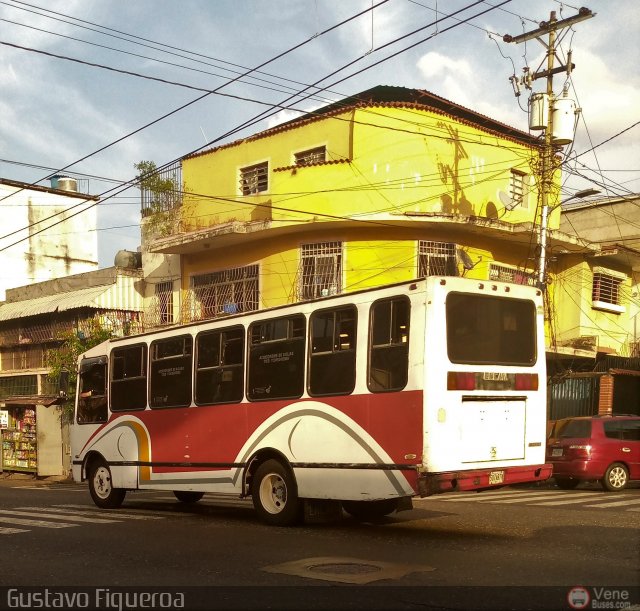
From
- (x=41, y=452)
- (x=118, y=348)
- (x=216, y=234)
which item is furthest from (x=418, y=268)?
(x=41, y=452)

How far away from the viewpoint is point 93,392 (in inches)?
664

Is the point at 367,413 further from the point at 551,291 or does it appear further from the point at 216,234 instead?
the point at 551,291

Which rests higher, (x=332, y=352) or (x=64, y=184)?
(x=64, y=184)

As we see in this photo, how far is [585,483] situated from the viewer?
22828mm

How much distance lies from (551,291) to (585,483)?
7.51 metres

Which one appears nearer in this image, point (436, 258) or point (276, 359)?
point (276, 359)

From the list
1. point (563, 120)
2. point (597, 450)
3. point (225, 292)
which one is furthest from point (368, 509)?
point (225, 292)

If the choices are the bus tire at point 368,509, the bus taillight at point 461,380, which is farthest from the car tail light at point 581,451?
the bus taillight at point 461,380

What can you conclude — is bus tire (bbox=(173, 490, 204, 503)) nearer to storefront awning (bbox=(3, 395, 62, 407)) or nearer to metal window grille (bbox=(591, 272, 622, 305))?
storefront awning (bbox=(3, 395, 62, 407))

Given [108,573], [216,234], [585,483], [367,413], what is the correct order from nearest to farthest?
[108,573] → [367,413] → [585,483] → [216,234]

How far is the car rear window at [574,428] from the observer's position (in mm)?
19891

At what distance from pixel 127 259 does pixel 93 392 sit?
15.4 metres

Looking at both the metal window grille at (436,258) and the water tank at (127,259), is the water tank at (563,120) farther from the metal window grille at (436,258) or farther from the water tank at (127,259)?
the water tank at (127,259)

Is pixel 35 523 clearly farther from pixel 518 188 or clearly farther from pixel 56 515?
pixel 518 188
